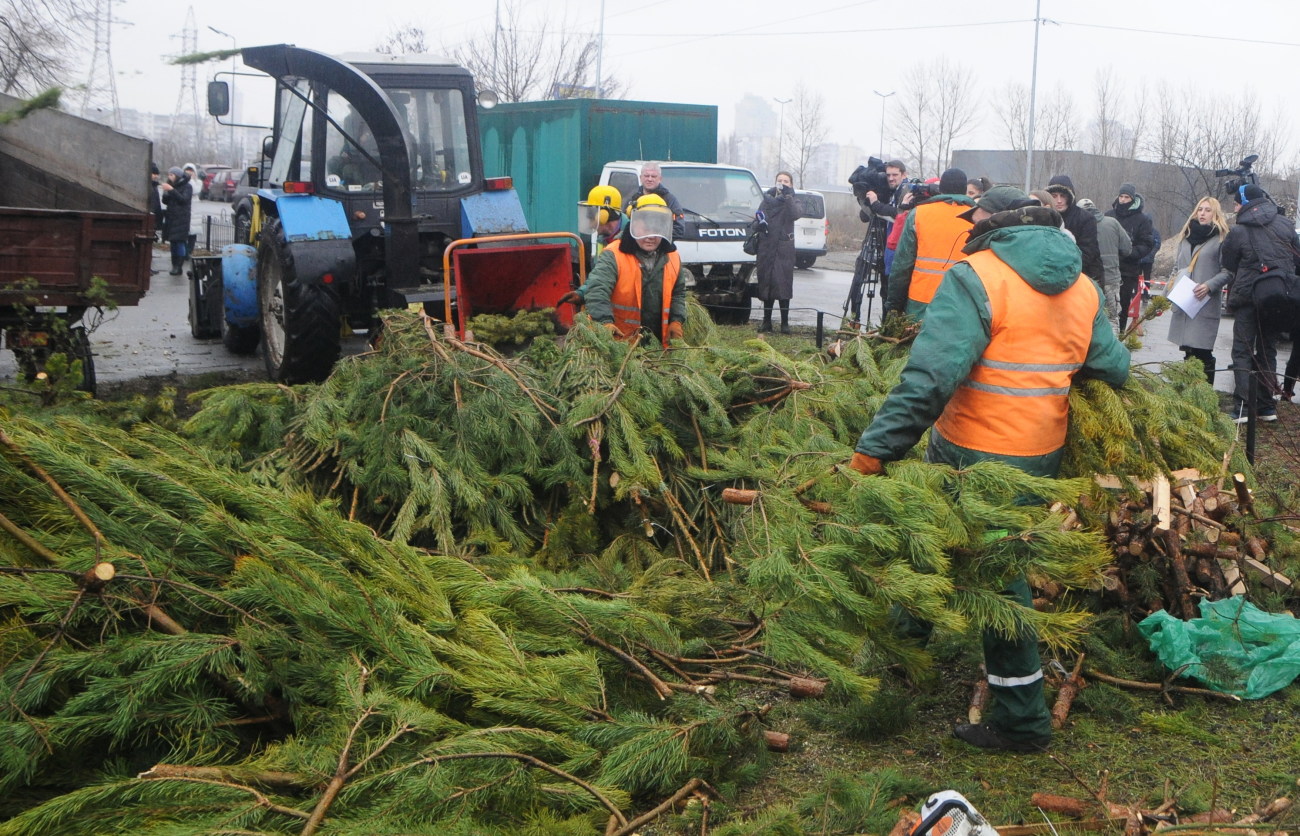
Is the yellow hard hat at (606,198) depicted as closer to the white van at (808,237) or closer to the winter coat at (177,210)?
the winter coat at (177,210)

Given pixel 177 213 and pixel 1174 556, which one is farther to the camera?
pixel 177 213

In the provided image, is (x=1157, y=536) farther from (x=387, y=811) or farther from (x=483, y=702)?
(x=387, y=811)

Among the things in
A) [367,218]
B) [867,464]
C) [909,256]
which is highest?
[367,218]

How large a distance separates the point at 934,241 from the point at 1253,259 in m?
3.07

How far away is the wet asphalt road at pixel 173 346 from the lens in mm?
9984

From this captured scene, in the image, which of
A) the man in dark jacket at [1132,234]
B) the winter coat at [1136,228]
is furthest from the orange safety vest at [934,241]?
the winter coat at [1136,228]

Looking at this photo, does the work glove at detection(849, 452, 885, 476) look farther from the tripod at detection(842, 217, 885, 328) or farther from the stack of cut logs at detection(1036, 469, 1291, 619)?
the tripod at detection(842, 217, 885, 328)

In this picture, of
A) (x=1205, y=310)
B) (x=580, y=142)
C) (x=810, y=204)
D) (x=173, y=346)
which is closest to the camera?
(x=1205, y=310)

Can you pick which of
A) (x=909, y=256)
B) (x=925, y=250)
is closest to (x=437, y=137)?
(x=909, y=256)

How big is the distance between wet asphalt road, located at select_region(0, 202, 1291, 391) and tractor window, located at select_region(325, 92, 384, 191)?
196cm

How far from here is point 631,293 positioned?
6668 mm

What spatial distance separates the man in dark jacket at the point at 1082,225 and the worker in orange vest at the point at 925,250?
2483 millimetres

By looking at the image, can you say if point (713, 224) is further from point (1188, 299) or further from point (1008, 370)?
point (1008, 370)

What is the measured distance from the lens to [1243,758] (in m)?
3.61
